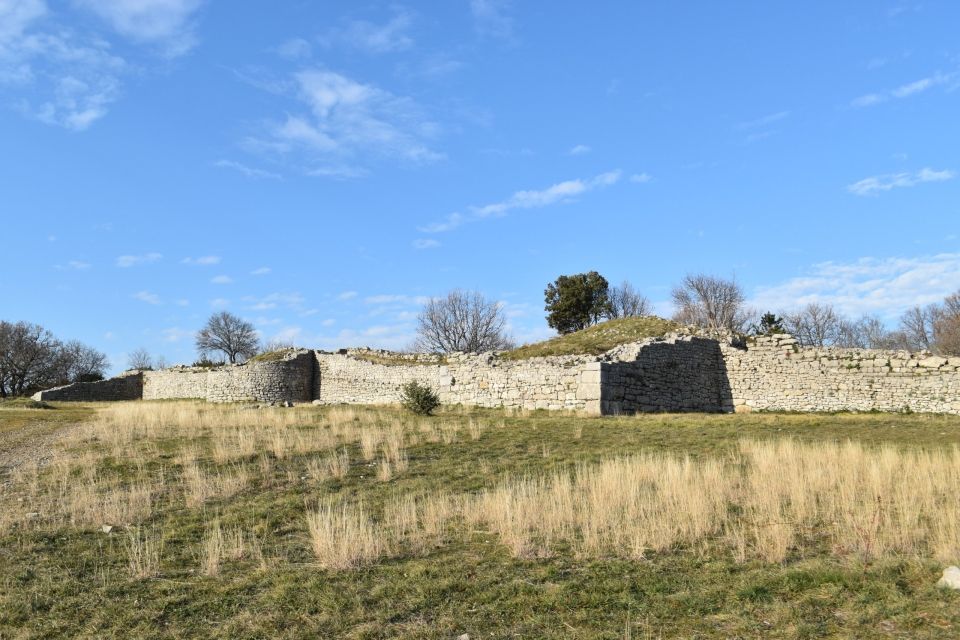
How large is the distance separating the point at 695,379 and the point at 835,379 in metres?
5.43

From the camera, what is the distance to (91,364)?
83.6 m

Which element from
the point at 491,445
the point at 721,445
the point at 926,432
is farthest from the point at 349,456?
the point at 926,432

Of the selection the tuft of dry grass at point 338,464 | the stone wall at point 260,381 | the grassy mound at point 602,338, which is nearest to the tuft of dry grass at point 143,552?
the tuft of dry grass at point 338,464

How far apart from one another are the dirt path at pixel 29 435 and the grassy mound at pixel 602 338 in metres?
20.0

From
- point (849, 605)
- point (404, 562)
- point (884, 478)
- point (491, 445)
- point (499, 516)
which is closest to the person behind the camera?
point (849, 605)

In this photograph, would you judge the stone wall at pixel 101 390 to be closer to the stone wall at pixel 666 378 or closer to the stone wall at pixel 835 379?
the stone wall at pixel 666 378

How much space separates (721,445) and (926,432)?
7.14 metres

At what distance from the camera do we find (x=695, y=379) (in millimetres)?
28094

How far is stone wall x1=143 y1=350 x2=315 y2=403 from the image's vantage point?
126 ft

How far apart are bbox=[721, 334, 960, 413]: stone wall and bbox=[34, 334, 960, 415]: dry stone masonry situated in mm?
36

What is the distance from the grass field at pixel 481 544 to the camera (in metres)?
5.21

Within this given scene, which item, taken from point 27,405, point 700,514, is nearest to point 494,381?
point 700,514

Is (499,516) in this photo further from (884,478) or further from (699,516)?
(884,478)

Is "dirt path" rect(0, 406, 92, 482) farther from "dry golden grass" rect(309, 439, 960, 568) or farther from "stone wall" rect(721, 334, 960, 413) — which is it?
"stone wall" rect(721, 334, 960, 413)
